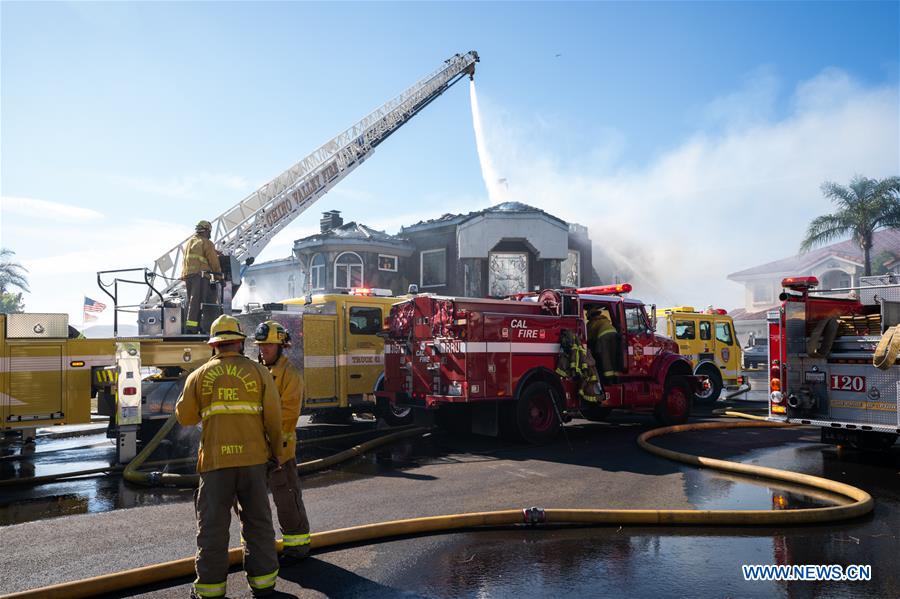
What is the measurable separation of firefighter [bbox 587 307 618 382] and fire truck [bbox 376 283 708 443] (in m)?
0.18

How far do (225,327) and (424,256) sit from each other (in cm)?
2609

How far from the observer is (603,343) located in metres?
10.7

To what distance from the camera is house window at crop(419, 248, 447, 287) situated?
96.7ft

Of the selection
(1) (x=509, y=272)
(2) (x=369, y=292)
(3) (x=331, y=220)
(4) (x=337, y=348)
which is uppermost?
(3) (x=331, y=220)

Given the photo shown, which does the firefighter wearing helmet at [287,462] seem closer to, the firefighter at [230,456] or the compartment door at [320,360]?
the firefighter at [230,456]

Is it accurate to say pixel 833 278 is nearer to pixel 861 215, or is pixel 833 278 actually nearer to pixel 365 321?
pixel 861 215

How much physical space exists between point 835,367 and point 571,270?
2346cm

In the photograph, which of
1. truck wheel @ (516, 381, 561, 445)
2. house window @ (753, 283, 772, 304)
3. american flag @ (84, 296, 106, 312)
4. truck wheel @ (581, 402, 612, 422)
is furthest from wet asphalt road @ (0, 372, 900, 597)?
house window @ (753, 283, 772, 304)

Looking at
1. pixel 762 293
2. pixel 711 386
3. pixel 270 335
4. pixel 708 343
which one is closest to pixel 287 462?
pixel 270 335

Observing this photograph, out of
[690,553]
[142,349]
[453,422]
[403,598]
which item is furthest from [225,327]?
[453,422]

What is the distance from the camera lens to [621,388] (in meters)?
11.0

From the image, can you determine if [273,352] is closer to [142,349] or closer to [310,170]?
[142,349]

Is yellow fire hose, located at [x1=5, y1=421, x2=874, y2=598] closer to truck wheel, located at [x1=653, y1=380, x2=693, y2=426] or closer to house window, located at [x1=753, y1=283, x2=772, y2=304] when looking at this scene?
truck wheel, located at [x1=653, y1=380, x2=693, y2=426]

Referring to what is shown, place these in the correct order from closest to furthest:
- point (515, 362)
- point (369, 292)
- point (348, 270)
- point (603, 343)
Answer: point (515, 362)
point (603, 343)
point (369, 292)
point (348, 270)
